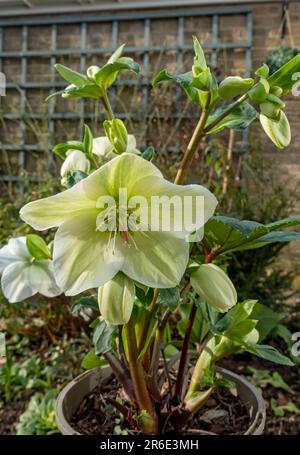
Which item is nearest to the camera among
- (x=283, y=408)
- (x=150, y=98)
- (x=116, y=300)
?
(x=116, y=300)

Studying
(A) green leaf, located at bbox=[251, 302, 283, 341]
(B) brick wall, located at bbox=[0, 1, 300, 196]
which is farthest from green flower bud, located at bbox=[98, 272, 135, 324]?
(B) brick wall, located at bbox=[0, 1, 300, 196]

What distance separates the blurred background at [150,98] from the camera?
6.74ft

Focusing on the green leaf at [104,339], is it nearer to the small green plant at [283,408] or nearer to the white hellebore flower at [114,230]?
the white hellebore flower at [114,230]

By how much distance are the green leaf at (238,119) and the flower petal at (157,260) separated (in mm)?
168

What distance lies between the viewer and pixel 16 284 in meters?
0.72

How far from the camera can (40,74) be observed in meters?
3.22

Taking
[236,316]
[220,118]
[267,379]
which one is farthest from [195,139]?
[267,379]

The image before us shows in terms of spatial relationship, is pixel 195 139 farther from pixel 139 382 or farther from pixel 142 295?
pixel 139 382

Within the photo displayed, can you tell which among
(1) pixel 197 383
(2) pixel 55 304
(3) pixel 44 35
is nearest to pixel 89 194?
(1) pixel 197 383

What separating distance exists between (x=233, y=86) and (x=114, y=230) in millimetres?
202

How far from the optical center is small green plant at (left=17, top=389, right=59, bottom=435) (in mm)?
1229

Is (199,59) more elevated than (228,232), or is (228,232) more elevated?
(199,59)

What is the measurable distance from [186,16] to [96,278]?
2.81 m
